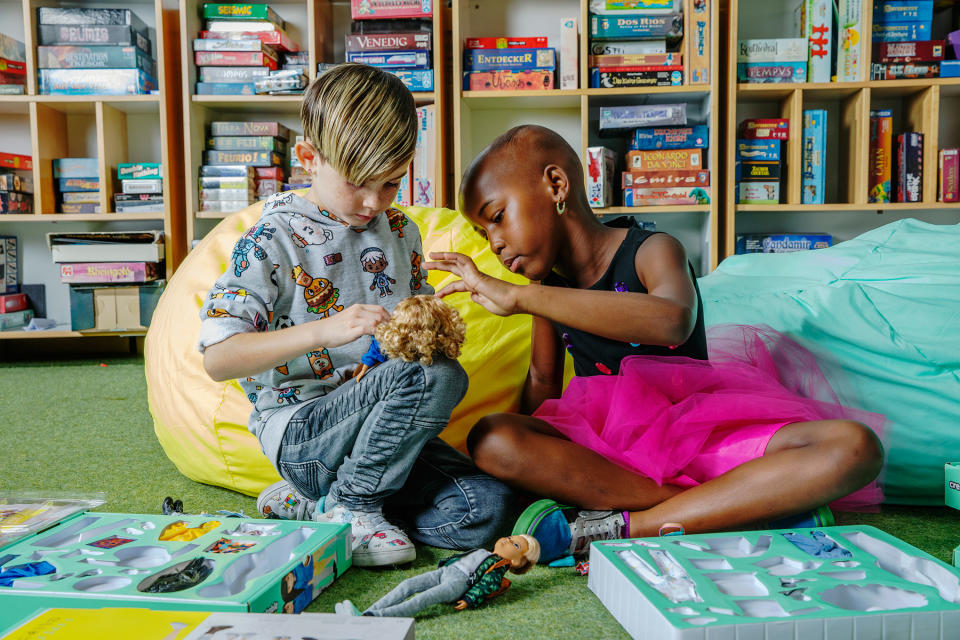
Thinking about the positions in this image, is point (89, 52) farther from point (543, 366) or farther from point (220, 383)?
point (543, 366)

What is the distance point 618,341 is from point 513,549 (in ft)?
1.23

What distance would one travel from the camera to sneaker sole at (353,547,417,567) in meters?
0.81

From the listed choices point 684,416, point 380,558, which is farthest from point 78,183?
point 684,416

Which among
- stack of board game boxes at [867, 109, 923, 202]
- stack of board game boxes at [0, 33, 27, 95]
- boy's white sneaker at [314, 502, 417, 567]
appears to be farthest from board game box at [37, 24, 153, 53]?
stack of board game boxes at [867, 109, 923, 202]

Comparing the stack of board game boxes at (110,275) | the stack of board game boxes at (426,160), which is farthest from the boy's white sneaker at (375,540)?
the stack of board game boxes at (110,275)

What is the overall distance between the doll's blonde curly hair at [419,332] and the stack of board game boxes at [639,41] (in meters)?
1.78

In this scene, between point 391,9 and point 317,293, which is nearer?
point 317,293

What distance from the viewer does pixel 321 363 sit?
0.95m

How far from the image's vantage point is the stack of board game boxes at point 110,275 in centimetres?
249

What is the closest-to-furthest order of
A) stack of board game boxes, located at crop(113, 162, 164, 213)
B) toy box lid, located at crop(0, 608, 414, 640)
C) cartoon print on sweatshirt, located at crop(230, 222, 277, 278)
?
1. toy box lid, located at crop(0, 608, 414, 640)
2. cartoon print on sweatshirt, located at crop(230, 222, 277, 278)
3. stack of board game boxes, located at crop(113, 162, 164, 213)

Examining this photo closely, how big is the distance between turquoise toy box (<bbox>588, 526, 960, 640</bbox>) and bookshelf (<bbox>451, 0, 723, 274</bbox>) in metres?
1.77

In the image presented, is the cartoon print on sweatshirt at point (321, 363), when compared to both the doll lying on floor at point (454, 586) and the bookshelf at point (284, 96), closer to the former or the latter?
the doll lying on floor at point (454, 586)

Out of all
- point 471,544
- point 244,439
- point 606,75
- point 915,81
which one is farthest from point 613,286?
point 915,81

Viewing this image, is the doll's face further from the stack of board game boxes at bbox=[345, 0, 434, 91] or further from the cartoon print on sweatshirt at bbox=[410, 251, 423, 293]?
the stack of board game boxes at bbox=[345, 0, 434, 91]
